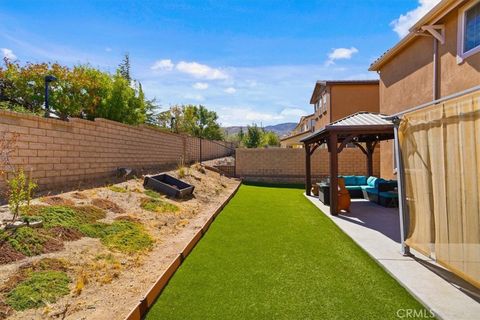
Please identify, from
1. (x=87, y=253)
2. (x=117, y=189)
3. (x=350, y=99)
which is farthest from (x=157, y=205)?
(x=350, y=99)

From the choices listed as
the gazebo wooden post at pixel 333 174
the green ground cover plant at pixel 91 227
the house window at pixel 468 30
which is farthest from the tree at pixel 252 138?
the green ground cover plant at pixel 91 227

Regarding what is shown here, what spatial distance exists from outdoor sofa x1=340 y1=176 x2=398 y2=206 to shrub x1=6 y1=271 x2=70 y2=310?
8667 millimetres

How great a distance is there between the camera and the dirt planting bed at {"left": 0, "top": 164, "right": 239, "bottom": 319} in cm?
296

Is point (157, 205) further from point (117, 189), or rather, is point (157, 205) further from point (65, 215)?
point (65, 215)

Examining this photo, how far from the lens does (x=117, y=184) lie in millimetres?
8328

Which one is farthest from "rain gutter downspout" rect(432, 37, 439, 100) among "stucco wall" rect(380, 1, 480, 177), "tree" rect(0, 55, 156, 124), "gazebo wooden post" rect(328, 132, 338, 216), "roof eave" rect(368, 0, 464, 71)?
"tree" rect(0, 55, 156, 124)

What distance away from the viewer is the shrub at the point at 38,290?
287 cm

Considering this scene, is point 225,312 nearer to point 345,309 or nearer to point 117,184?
point 345,309

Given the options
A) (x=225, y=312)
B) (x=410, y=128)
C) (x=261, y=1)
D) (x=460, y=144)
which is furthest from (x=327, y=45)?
(x=225, y=312)

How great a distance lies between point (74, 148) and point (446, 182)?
25.3 ft

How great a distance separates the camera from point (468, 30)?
7.28m

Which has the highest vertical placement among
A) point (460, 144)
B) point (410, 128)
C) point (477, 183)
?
point (410, 128)

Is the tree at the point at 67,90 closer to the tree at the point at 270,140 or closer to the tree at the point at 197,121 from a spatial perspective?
the tree at the point at 197,121

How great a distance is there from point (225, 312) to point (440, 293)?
96.8 inches
